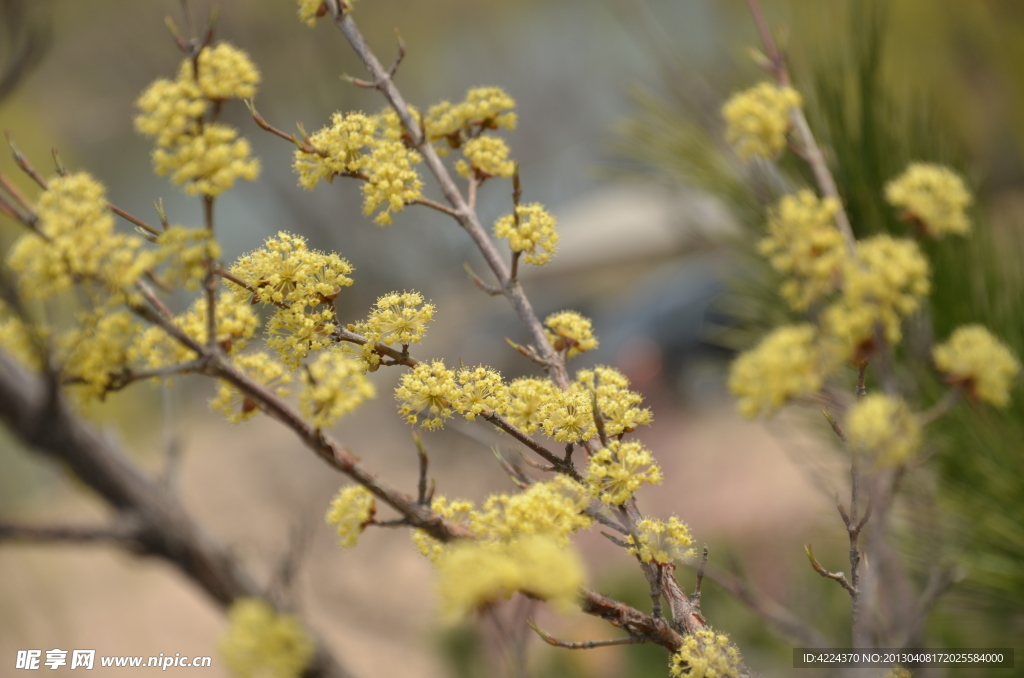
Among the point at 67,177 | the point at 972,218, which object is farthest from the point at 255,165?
the point at 972,218

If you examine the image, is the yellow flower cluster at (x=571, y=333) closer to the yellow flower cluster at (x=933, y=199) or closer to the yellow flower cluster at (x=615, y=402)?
the yellow flower cluster at (x=615, y=402)

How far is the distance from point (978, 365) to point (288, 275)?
0.61 metres

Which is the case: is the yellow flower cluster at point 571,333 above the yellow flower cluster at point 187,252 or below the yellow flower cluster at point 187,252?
above

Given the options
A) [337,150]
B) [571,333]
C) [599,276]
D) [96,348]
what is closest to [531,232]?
[571,333]

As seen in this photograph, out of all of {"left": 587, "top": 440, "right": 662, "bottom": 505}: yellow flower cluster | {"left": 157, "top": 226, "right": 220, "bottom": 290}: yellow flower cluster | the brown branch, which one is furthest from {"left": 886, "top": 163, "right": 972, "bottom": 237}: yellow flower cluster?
{"left": 157, "top": 226, "right": 220, "bottom": 290}: yellow flower cluster

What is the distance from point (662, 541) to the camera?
0.70 meters

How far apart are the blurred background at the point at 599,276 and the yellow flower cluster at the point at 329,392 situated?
11cm

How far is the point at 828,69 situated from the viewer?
128 centimetres

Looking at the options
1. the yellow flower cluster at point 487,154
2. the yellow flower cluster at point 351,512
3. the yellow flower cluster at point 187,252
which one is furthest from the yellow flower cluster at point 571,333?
the yellow flower cluster at point 187,252

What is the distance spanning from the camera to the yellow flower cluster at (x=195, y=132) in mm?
572

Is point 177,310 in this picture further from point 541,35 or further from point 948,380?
point 541,35

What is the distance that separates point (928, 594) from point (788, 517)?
178 inches

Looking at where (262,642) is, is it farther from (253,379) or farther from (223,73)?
(223,73)

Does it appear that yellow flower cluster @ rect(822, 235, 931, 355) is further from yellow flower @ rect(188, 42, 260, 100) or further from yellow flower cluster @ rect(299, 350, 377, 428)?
yellow flower @ rect(188, 42, 260, 100)
